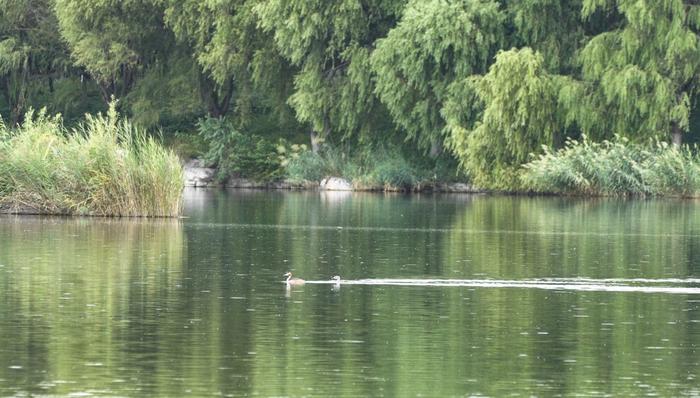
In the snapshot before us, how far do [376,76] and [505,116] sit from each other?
6.75 meters

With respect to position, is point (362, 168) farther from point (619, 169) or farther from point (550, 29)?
point (619, 169)

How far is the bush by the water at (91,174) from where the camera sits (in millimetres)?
37938

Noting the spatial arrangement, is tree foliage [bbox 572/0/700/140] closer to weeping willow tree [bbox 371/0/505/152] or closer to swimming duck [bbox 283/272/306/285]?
weeping willow tree [bbox 371/0/505/152]

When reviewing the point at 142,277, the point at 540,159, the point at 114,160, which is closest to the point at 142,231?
the point at 114,160

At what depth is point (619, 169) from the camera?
5722cm

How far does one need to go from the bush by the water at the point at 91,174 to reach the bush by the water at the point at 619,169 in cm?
2031

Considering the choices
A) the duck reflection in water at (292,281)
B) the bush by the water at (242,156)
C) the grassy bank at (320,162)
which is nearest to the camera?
the duck reflection in water at (292,281)

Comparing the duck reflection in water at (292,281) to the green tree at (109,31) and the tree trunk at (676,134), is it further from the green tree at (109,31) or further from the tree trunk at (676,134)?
the green tree at (109,31)

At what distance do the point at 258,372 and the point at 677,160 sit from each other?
4148 centimetres

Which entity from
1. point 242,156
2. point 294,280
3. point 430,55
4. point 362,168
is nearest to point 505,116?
point 430,55

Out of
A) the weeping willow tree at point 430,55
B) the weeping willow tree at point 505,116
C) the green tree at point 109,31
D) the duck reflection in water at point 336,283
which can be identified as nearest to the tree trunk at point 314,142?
the weeping willow tree at point 430,55

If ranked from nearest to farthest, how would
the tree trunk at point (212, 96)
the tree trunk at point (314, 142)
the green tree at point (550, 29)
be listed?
1. the green tree at point (550, 29)
2. the tree trunk at point (314, 142)
3. the tree trunk at point (212, 96)

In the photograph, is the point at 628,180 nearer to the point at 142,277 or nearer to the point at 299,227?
the point at 299,227

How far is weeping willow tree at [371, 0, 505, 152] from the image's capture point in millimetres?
58156
